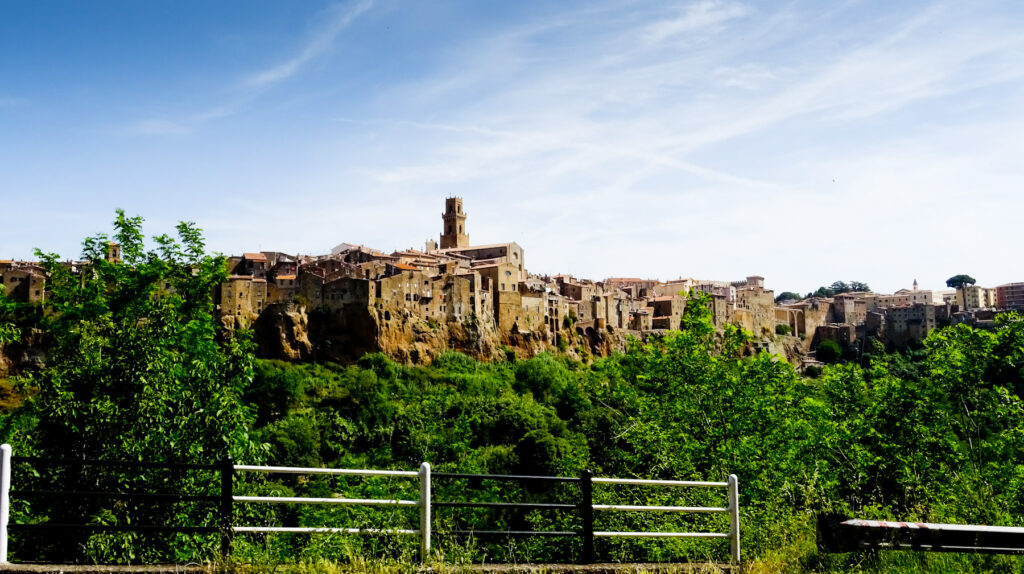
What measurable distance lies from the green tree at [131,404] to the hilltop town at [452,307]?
3545 centimetres

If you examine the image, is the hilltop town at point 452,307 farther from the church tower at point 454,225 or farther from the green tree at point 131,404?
the green tree at point 131,404

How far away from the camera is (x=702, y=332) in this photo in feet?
55.3

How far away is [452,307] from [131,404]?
66005mm

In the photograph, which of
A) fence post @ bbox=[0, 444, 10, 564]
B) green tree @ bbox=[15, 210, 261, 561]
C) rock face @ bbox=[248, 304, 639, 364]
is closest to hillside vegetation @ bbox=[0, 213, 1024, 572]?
green tree @ bbox=[15, 210, 261, 561]

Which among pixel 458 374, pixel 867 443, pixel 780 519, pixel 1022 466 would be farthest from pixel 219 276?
pixel 458 374

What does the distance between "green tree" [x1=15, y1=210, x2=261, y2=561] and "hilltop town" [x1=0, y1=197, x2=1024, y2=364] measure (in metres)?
35.4

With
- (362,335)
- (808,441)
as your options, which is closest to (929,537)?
(808,441)

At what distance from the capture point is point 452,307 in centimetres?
7656

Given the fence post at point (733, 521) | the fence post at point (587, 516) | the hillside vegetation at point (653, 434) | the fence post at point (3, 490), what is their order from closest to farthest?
the fence post at point (3, 490), the fence post at point (587, 516), the fence post at point (733, 521), the hillside vegetation at point (653, 434)

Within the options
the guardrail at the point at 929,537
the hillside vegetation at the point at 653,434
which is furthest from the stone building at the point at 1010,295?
the guardrail at the point at 929,537

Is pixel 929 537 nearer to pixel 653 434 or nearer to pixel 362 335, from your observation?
pixel 653 434

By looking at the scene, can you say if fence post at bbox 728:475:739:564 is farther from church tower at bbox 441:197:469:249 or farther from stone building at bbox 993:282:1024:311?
stone building at bbox 993:282:1024:311

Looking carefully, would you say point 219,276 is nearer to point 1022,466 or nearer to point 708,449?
point 708,449

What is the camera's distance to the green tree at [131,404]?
9398mm
